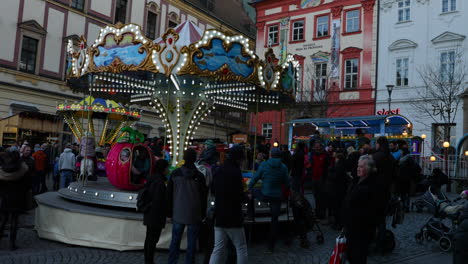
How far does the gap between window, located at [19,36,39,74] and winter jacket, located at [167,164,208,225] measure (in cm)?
2268

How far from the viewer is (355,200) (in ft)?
16.7

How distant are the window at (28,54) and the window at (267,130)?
54.6ft

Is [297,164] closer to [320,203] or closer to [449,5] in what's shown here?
[320,203]

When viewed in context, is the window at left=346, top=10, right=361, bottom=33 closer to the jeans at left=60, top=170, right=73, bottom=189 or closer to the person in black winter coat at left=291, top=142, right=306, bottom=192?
the person in black winter coat at left=291, top=142, right=306, bottom=192

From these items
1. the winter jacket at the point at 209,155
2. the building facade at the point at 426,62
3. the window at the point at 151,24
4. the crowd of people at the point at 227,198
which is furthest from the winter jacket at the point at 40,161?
the window at the point at 151,24

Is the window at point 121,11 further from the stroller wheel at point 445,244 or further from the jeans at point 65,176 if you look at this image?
the stroller wheel at point 445,244

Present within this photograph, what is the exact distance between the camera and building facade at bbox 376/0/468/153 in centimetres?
2312

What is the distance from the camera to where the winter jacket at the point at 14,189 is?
7164mm

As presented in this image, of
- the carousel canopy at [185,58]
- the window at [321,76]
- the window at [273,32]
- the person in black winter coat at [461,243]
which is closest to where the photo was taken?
the person in black winter coat at [461,243]

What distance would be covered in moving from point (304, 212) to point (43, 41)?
2377 cm

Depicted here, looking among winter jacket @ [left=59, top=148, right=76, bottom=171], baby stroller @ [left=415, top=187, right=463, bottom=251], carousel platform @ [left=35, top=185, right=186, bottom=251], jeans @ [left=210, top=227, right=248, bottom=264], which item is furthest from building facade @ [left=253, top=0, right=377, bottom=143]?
jeans @ [left=210, top=227, right=248, bottom=264]

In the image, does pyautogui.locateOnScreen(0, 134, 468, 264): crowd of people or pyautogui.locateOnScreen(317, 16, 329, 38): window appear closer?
pyautogui.locateOnScreen(0, 134, 468, 264): crowd of people

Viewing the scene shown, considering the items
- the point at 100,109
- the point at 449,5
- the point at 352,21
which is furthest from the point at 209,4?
the point at 100,109

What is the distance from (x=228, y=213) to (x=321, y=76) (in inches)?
1004
